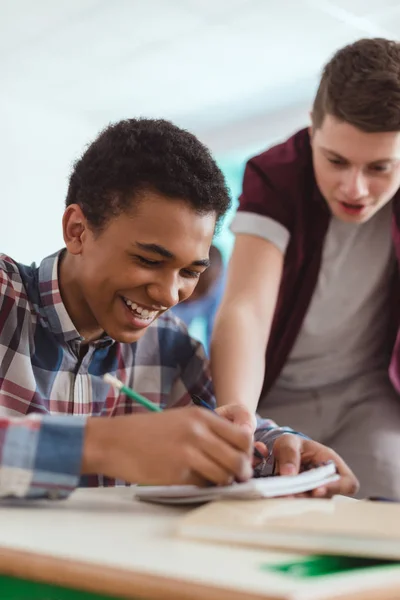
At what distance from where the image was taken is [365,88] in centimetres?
141

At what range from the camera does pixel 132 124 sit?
1.24 metres

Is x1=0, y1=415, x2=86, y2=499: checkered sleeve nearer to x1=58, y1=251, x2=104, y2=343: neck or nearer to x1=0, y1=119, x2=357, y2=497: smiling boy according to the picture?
x1=0, y1=119, x2=357, y2=497: smiling boy

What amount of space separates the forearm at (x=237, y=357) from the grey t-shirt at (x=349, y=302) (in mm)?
159

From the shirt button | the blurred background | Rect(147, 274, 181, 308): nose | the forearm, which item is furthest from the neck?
the blurred background

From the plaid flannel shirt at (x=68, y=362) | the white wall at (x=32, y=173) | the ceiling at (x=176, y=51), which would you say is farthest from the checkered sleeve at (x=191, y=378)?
the white wall at (x=32, y=173)

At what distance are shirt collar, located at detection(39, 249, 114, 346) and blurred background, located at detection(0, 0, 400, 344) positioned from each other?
8.39 feet

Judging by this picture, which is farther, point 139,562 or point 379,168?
point 379,168

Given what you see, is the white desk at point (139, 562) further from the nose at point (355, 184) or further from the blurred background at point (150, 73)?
the blurred background at point (150, 73)

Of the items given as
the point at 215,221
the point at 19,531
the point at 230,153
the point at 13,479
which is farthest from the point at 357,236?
the point at 230,153

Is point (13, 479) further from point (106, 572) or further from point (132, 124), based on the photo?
point (132, 124)

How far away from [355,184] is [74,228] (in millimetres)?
539

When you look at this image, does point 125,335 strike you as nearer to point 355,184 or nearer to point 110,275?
point 110,275

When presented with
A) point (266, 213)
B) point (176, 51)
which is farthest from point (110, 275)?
point (176, 51)

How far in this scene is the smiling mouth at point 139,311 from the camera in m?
1.16
